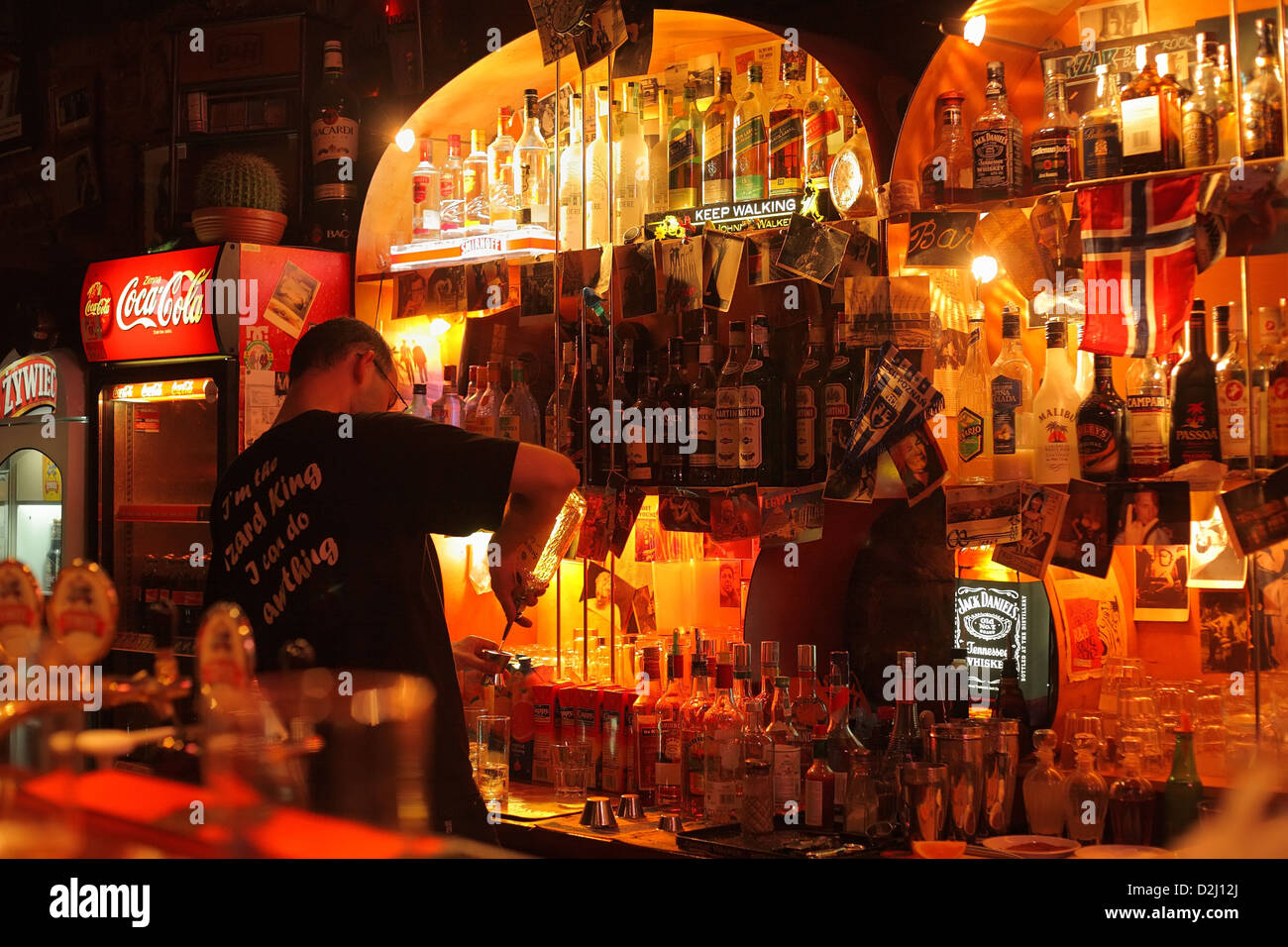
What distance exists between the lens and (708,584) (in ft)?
11.8

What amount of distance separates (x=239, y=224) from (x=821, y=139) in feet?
6.29

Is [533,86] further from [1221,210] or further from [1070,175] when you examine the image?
[1221,210]

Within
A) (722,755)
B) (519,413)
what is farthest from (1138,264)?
(519,413)

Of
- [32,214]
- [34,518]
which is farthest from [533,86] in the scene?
[32,214]

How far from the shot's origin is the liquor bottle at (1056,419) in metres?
2.64

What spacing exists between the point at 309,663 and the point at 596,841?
4.83 feet

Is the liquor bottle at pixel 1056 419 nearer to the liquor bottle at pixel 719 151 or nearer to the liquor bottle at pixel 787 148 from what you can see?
the liquor bottle at pixel 787 148

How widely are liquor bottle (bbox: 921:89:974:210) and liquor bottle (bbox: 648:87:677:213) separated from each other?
0.89 meters

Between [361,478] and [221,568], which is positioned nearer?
[361,478]

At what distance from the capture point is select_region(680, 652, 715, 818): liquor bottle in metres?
2.91

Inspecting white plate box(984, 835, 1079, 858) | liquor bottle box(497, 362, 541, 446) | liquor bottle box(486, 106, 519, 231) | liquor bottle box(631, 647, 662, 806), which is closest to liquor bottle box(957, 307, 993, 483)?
white plate box(984, 835, 1079, 858)

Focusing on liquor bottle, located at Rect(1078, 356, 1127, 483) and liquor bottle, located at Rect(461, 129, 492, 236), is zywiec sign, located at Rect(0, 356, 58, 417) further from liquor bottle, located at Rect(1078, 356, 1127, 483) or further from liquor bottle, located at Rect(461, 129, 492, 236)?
liquor bottle, located at Rect(1078, 356, 1127, 483)

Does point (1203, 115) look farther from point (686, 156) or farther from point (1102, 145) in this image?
point (686, 156)

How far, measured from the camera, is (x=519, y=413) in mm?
3637
